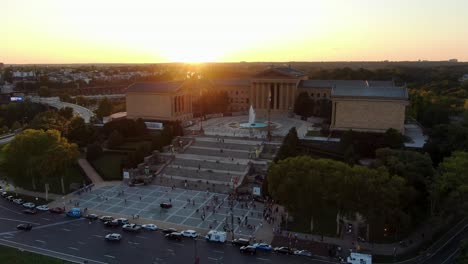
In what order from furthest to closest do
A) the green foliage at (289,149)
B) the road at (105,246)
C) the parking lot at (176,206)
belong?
the green foliage at (289,149) < the parking lot at (176,206) < the road at (105,246)

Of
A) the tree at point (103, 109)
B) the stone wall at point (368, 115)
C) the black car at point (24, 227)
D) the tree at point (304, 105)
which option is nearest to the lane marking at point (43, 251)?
the black car at point (24, 227)

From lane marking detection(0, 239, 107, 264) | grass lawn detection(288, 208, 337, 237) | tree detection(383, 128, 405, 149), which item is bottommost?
lane marking detection(0, 239, 107, 264)

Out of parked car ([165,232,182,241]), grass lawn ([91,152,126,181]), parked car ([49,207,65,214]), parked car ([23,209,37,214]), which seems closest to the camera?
parked car ([165,232,182,241])

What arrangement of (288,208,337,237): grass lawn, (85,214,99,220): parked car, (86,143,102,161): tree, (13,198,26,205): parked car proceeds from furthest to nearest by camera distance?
1. (86,143,102,161): tree
2. (13,198,26,205): parked car
3. (85,214,99,220): parked car
4. (288,208,337,237): grass lawn

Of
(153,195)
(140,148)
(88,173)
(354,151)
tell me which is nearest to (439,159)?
(354,151)

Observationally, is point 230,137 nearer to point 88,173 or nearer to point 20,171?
point 88,173

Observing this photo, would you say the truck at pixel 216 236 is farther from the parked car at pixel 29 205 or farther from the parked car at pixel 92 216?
the parked car at pixel 29 205

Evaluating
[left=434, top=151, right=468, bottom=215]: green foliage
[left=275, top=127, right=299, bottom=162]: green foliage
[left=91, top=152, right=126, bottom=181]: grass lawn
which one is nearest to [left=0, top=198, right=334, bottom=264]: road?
[left=434, top=151, right=468, bottom=215]: green foliage

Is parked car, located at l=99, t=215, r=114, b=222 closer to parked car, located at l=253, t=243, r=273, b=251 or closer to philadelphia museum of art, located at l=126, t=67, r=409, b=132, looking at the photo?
parked car, located at l=253, t=243, r=273, b=251

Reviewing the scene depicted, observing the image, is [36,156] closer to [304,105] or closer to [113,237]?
[113,237]
